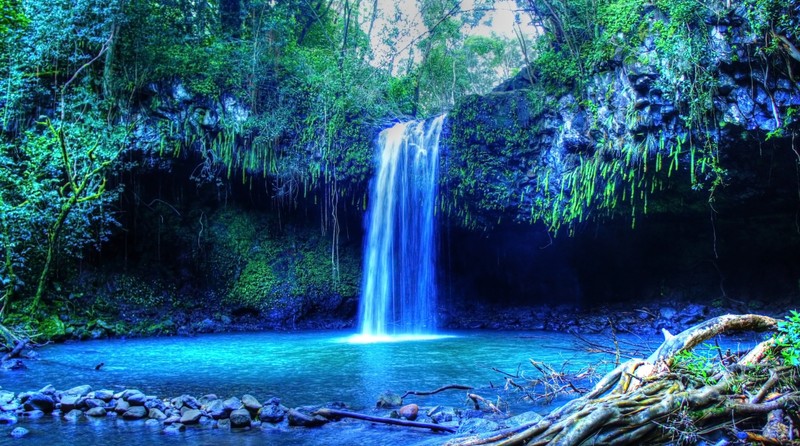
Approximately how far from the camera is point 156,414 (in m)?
4.96

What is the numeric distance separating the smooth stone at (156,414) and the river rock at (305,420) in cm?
121

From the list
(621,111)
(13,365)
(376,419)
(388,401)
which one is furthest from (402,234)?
(376,419)

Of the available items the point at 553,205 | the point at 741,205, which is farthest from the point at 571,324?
the point at 741,205

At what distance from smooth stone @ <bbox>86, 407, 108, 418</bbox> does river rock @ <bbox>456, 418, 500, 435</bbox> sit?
3457 mm

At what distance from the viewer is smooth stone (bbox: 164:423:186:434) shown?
4.57 m

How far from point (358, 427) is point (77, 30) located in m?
14.1

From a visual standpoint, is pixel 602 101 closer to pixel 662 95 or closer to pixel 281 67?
pixel 662 95

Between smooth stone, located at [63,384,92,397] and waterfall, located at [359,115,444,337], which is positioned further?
waterfall, located at [359,115,444,337]

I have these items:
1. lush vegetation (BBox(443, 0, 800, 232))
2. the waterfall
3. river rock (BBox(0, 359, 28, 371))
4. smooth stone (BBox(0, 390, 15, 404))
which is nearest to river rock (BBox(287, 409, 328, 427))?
smooth stone (BBox(0, 390, 15, 404))

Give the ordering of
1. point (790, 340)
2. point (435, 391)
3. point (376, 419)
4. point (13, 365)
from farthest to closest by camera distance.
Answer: point (13, 365)
point (435, 391)
point (376, 419)
point (790, 340)

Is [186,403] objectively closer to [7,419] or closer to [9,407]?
[7,419]

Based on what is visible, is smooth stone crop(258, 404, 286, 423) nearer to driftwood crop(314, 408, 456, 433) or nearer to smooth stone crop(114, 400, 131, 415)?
driftwood crop(314, 408, 456, 433)

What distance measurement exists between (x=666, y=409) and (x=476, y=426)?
5.12ft

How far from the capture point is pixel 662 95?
10.1m
